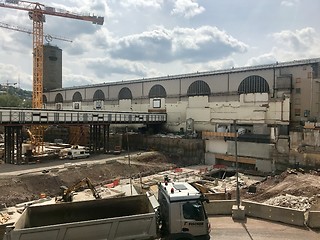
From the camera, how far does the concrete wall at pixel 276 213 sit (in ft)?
41.4

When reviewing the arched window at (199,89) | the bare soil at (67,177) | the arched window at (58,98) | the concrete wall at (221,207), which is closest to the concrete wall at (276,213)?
Result: the concrete wall at (221,207)

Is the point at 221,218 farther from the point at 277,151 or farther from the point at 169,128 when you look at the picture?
the point at 169,128

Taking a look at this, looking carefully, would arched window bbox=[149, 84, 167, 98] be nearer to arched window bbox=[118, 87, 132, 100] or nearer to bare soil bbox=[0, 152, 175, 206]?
arched window bbox=[118, 87, 132, 100]

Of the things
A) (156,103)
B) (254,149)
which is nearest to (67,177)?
(254,149)

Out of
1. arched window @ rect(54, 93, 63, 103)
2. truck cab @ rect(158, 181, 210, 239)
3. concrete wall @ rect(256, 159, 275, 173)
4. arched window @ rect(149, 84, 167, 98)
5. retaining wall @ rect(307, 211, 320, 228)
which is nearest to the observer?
truck cab @ rect(158, 181, 210, 239)

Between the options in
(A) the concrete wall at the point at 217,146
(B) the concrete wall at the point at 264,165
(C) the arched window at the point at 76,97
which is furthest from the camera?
(C) the arched window at the point at 76,97

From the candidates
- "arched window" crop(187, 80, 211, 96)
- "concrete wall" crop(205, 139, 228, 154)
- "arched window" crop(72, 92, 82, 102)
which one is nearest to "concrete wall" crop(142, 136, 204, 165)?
"concrete wall" crop(205, 139, 228, 154)

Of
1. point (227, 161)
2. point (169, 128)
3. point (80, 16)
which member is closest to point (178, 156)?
point (227, 161)

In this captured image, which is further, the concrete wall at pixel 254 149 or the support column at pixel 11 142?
the concrete wall at pixel 254 149

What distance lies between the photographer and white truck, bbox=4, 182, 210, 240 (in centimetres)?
859

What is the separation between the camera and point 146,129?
5497 cm

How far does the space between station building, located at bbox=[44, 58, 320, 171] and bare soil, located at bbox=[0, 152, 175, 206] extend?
35.0ft

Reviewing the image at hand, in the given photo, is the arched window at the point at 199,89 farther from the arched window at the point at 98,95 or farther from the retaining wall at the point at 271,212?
the retaining wall at the point at 271,212

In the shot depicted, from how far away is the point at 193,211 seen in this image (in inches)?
385
